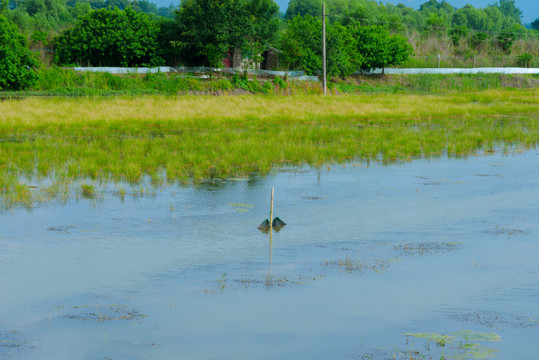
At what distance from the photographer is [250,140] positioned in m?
24.9

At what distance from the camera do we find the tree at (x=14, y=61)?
151 feet

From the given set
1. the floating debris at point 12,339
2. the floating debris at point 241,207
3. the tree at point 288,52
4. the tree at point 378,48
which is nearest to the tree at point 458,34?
the tree at point 378,48

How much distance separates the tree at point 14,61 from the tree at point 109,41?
25.7 ft

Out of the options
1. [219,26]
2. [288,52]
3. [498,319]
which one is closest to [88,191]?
[498,319]

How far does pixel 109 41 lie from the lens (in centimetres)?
5559

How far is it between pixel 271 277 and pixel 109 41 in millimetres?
48544

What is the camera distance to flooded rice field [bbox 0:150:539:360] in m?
7.54

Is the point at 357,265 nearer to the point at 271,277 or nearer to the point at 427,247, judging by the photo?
the point at 271,277

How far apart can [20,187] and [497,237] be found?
942 centimetres

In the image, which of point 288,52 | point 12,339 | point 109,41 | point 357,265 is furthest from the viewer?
point 288,52

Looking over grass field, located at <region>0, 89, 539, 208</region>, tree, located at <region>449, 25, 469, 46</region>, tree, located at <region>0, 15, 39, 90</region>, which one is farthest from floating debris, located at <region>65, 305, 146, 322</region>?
tree, located at <region>449, 25, 469, 46</region>

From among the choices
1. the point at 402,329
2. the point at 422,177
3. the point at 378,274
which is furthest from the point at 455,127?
the point at 402,329

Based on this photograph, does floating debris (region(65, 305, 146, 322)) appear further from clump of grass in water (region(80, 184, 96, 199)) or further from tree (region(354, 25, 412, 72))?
tree (region(354, 25, 412, 72))

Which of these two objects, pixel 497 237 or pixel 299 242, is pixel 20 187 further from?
pixel 497 237
